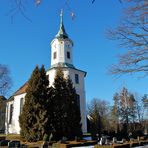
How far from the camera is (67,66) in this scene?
49.2 m

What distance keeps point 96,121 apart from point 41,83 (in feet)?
Answer: 70.0

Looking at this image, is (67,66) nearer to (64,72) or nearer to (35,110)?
(64,72)

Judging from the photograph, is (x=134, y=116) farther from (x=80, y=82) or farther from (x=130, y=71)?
(x=130, y=71)

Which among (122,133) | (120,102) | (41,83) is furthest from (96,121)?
(41,83)

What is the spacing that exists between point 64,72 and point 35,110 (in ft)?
44.1

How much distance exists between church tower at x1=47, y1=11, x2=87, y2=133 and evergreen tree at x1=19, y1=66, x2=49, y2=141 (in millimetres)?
9697

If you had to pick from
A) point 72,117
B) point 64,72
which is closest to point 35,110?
point 72,117

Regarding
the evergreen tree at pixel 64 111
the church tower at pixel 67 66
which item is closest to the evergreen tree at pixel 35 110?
the evergreen tree at pixel 64 111

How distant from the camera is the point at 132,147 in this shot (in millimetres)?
30688

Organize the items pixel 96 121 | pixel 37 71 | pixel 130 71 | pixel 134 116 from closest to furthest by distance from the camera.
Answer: pixel 130 71 < pixel 37 71 < pixel 96 121 < pixel 134 116

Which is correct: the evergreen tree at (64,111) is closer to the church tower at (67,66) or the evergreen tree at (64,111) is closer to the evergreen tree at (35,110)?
the evergreen tree at (35,110)

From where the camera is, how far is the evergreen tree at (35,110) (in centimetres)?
3525

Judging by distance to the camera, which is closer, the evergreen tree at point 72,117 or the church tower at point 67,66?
the evergreen tree at point 72,117

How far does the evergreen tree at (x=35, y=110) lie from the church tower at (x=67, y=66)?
9.70 metres
